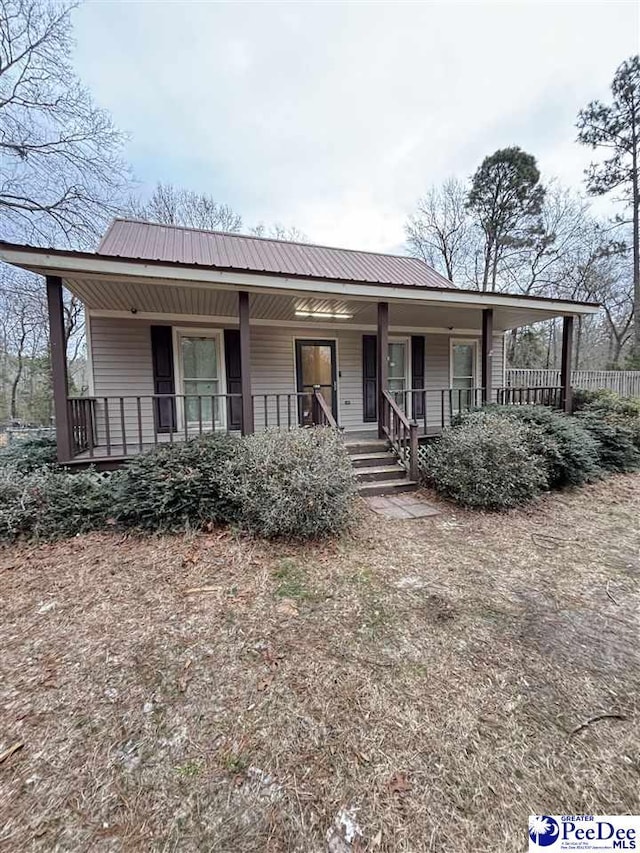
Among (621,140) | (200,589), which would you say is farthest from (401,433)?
(621,140)

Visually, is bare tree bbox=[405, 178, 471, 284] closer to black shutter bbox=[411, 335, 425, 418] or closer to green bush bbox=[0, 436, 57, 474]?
black shutter bbox=[411, 335, 425, 418]

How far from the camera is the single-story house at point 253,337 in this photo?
5.11 meters

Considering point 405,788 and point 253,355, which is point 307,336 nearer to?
point 253,355

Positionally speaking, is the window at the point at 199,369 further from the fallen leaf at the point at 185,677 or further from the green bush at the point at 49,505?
the fallen leaf at the point at 185,677

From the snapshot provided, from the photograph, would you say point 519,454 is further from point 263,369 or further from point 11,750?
point 11,750

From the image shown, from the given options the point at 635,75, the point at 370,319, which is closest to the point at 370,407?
the point at 370,319

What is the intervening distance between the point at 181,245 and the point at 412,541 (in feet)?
24.7

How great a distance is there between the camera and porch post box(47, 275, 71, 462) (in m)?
4.59

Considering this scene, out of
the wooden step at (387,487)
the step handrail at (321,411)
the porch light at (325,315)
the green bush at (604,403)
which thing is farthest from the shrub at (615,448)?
the porch light at (325,315)

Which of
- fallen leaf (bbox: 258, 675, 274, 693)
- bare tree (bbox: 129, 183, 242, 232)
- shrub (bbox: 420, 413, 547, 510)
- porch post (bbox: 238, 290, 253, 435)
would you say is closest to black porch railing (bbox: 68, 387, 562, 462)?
porch post (bbox: 238, 290, 253, 435)

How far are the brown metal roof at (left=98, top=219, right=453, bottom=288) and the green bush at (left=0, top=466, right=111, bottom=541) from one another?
444 cm

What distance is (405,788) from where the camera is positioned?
4.92 feet

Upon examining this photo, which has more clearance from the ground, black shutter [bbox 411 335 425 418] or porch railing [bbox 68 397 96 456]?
black shutter [bbox 411 335 425 418]

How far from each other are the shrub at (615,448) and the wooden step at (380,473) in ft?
12.6
